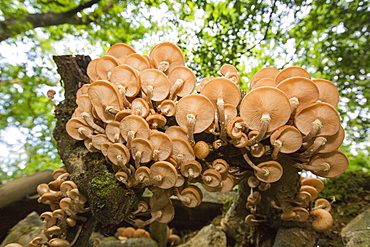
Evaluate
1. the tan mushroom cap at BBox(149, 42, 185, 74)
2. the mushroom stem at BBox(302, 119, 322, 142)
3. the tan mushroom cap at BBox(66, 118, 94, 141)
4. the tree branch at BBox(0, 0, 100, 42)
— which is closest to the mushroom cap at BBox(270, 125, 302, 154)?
the mushroom stem at BBox(302, 119, 322, 142)

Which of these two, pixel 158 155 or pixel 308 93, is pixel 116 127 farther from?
pixel 308 93

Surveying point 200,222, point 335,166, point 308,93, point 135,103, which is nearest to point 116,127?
point 135,103

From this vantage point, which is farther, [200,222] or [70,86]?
[200,222]

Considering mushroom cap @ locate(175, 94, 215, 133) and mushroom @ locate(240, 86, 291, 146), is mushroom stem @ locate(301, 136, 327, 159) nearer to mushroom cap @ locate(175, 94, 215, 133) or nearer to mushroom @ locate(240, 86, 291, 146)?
mushroom @ locate(240, 86, 291, 146)

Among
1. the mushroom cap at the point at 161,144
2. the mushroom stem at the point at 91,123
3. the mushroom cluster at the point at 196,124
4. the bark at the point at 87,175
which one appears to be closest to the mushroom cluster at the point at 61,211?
the bark at the point at 87,175

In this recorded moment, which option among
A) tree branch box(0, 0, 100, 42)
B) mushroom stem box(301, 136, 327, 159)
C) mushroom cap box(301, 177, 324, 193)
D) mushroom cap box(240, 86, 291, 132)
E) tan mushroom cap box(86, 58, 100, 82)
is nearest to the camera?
mushroom cap box(240, 86, 291, 132)

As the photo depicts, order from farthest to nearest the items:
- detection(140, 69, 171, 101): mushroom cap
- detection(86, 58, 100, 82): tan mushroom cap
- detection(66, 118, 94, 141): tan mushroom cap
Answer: detection(86, 58, 100, 82): tan mushroom cap → detection(66, 118, 94, 141): tan mushroom cap → detection(140, 69, 171, 101): mushroom cap

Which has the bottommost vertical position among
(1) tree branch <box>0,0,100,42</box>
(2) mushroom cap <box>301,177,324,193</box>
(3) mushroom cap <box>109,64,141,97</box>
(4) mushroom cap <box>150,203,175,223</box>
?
(2) mushroom cap <box>301,177,324,193</box>

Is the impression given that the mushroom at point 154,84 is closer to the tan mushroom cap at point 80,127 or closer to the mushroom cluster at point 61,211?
the tan mushroom cap at point 80,127

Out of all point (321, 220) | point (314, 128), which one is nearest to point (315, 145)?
point (314, 128)

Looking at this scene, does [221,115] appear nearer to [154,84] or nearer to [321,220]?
[154,84]
